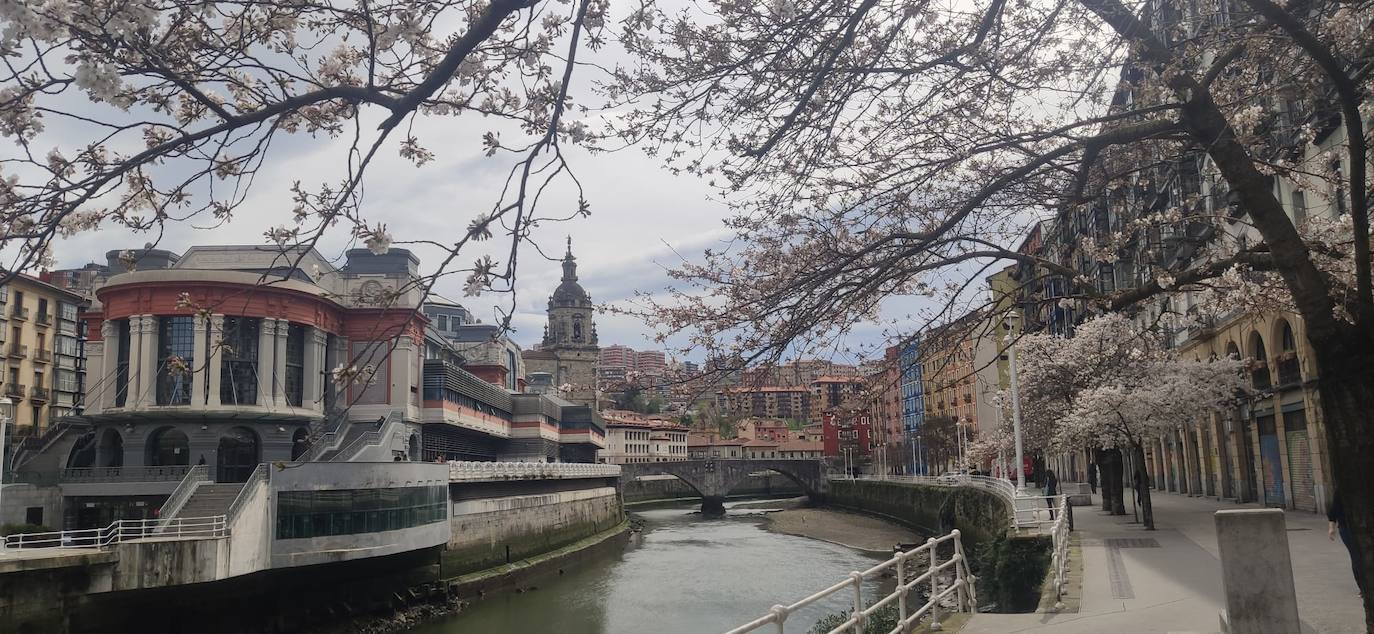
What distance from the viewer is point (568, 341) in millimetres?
129875

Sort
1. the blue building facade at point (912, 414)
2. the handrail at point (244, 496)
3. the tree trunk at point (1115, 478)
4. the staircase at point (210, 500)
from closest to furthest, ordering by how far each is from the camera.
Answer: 1. the handrail at point (244, 496)
2. the staircase at point (210, 500)
3. the tree trunk at point (1115, 478)
4. the blue building facade at point (912, 414)

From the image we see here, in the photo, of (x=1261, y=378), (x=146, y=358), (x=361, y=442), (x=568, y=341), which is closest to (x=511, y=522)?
(x=361, y=442)

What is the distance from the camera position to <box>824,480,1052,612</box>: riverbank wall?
18.4 meters

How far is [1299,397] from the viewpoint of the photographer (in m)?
25.6

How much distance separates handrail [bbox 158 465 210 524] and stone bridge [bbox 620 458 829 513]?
201 feet

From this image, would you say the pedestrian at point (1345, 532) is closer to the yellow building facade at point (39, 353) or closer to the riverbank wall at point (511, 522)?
the riverbank wall at point (511, 522)

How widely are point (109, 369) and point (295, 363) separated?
6.50m

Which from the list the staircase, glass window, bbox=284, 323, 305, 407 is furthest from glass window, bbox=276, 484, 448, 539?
glass window, bbox=284, 323, 305, 407

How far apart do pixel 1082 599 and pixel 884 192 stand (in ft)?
22.3

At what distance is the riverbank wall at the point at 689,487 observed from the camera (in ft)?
337

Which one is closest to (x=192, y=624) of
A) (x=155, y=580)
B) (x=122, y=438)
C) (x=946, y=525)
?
(x=155, y=580)

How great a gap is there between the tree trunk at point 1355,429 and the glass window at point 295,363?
3738 cm

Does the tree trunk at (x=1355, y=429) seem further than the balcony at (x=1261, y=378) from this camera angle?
No

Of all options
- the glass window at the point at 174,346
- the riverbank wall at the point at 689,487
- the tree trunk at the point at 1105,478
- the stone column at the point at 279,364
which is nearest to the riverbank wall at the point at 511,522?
the stone column at the point at 279,364
